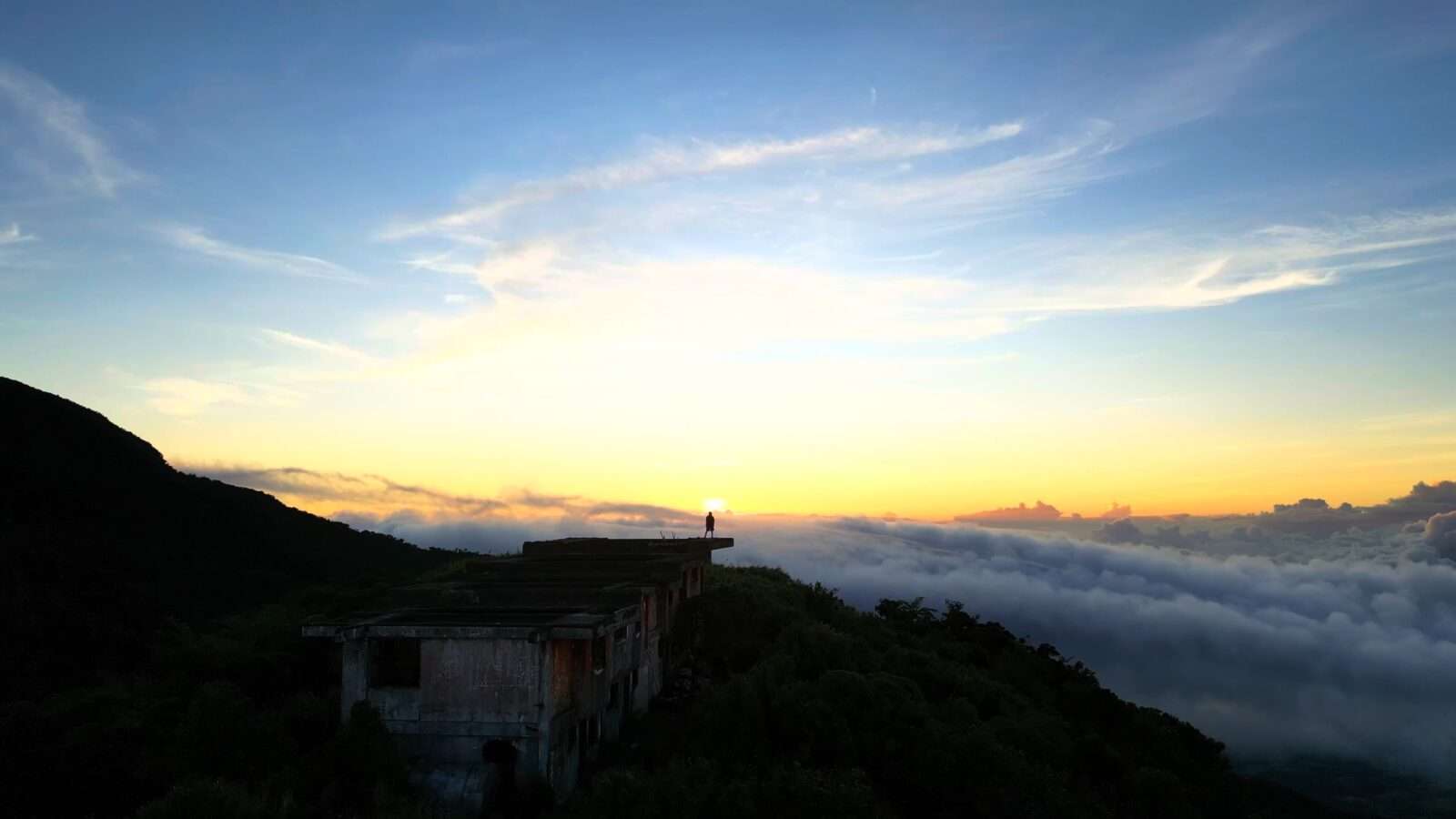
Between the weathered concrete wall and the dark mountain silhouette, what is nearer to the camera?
the weathered concrete wall

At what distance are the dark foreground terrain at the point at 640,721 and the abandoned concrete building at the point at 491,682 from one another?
1.08 metres

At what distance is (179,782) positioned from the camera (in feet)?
79.4

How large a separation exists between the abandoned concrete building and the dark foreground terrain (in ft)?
3.56

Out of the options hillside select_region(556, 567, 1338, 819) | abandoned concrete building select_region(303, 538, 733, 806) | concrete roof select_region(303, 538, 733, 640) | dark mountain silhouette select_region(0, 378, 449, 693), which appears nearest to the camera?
hillside select_region(556, 567, 1338, 819)

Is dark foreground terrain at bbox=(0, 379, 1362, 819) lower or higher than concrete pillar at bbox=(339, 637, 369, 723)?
lower

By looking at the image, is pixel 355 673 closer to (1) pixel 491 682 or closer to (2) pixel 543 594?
(1) pixel 491 682

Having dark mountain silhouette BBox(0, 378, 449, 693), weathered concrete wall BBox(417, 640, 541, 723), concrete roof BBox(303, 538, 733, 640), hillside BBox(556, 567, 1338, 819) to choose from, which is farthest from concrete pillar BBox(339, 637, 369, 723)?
dark mountain silhouette BBox(0, 378, 449, 693)

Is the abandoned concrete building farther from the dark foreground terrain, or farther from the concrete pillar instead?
the dark foreground terrain

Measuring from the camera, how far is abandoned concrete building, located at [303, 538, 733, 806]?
24984mm

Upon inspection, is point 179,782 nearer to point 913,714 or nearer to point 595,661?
point 595,661

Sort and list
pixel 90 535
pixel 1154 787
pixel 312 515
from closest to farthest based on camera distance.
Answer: pixel 1154 787
pixel 90 535
pixel 312 515

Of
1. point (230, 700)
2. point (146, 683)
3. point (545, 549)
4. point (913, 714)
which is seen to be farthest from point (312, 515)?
point (913, 714)

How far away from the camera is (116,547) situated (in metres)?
67.8

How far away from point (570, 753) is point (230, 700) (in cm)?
981
